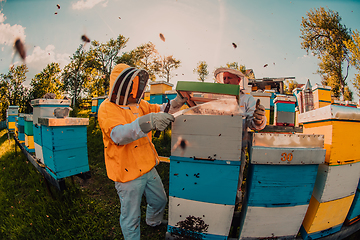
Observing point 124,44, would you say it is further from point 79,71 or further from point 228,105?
point 228,105

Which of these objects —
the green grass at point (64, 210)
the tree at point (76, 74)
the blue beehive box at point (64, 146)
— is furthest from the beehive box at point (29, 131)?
the tree at point (76, 74)

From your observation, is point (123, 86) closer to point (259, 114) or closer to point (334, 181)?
point (259, 114)

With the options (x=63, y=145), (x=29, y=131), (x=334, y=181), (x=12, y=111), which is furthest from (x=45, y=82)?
(x=334, y=181)

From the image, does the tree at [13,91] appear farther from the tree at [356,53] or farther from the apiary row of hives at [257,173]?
the tree at [356,53]

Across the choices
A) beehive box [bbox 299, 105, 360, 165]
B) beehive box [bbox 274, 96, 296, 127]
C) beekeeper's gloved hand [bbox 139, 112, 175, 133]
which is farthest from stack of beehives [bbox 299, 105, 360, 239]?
beehive box [bbox 274, 96, 296, 127]

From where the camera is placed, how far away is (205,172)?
1.50 m

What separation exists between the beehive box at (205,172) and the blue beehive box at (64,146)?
225cm

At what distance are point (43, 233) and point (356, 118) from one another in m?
4.13

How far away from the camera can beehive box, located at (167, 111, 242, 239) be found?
1.43 metres

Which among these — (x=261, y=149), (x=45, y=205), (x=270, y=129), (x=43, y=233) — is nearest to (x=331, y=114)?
(x=261, y=149)

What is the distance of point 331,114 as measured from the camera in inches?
60.4

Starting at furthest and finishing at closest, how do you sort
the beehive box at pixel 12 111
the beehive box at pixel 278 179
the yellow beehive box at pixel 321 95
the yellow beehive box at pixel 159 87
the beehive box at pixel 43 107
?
the beehive box at pixel 12 111
the yellow beehive box at pixel 321 95
the yellow beehive box at pixel 159 87
the beehive box at pixel 43 107
the beehive box at pixel 278 179

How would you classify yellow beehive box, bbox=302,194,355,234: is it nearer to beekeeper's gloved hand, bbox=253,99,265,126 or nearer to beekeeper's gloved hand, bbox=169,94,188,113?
beekeeper's gloved hand, bbox=253,99,265,126

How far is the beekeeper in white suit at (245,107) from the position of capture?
2.04 meters
